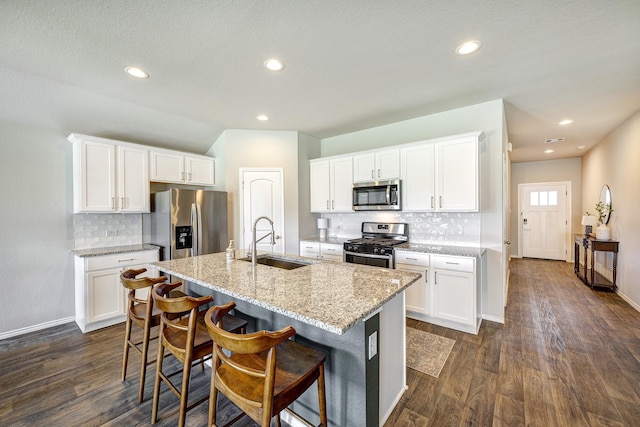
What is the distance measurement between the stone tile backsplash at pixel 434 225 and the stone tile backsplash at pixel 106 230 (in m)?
3.34

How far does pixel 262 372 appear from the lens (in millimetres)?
1173

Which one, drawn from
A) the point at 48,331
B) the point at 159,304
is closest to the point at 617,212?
the point at 159,304

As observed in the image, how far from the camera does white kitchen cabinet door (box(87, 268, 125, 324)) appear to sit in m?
3.11

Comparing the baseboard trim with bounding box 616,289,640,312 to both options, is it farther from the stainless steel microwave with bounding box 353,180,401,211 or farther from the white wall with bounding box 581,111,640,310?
the stainless steel microwave with bounding box 353,180,401,211

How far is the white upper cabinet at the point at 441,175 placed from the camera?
3160 mm

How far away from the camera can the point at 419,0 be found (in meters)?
1.68

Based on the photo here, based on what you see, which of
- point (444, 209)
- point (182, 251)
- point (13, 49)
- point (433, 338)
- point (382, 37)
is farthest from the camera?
point (182, 251)

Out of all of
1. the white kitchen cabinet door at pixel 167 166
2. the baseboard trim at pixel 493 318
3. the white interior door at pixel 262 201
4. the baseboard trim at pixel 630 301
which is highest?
the white kitchen cabinet door at pixel 167 166

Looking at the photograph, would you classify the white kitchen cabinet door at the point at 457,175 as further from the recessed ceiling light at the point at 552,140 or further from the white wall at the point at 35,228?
the white wall at the point at 35,228

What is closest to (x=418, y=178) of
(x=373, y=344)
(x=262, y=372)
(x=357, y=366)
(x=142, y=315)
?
(x=373, y=344)

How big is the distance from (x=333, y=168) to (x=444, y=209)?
1.84 metres

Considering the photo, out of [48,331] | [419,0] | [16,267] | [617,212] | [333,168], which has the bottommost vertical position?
[48,331]

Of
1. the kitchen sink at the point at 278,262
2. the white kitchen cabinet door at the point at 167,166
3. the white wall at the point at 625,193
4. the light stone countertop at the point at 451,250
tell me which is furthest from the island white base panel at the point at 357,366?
the white wall at the point at 625,193

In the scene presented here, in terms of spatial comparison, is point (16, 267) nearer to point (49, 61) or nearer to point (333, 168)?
point (49, 61)
